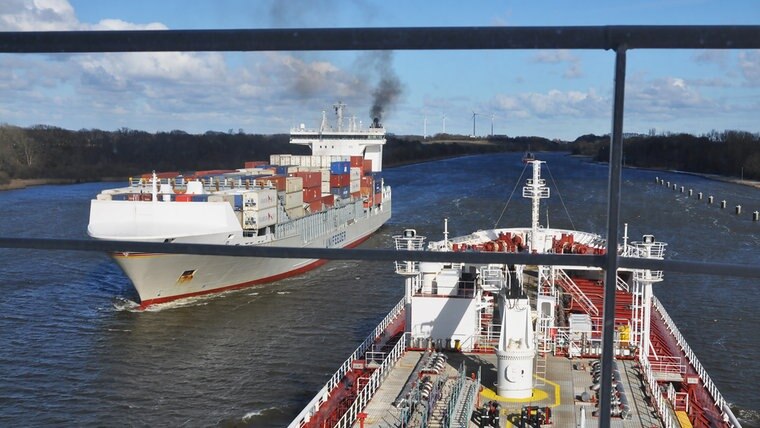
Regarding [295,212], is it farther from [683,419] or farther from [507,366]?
[683,419]

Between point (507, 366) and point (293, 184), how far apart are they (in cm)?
1580

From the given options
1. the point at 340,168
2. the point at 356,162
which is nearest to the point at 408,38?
the point at 340,168

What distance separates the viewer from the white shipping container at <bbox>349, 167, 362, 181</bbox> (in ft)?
94.9

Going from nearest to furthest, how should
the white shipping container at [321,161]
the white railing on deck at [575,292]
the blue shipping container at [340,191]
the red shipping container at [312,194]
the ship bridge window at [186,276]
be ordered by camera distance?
the white railing on deck at [575,292] < the ship bridge window at [186,276] < the red shipping container at [312,194] < the blue shipping container at [340,191] < the white shipping container at [321,161]

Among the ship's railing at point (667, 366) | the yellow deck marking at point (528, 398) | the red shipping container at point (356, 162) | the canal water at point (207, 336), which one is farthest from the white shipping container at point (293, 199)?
the yellow deck marking at point (528, 398)

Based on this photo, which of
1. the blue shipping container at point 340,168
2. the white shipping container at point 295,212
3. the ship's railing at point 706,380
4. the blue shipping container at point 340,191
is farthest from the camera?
the blue shipping container at point 340,168

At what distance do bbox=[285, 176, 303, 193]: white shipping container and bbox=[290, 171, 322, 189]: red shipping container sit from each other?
76cm

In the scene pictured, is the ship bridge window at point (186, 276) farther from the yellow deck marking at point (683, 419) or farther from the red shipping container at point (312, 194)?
the yellow deck marking at point (683, 419)

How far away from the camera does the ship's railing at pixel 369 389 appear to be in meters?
7.28

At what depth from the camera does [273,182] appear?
21.6m

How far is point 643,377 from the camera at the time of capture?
836 centimetres

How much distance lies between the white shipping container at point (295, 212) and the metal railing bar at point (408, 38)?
20.4 m

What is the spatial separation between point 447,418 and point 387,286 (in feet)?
35.7

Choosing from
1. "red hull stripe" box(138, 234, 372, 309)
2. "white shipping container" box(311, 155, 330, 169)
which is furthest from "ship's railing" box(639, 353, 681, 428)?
"white shipping container" box(311, 155, 330, 169)
